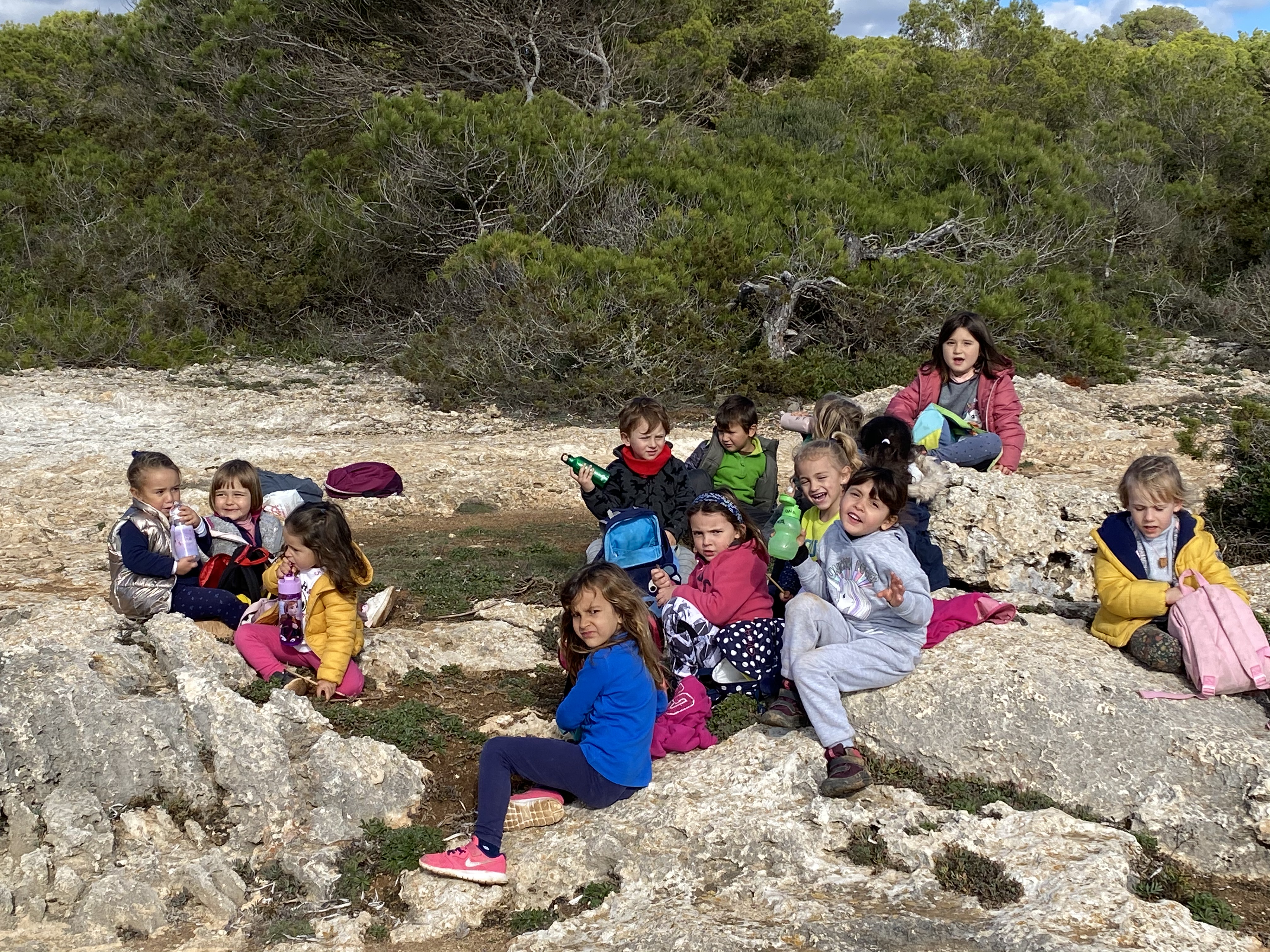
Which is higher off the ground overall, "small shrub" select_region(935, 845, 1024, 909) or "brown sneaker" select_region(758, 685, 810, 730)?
"brown sneaker" select_region(758, 685, 810, 730)

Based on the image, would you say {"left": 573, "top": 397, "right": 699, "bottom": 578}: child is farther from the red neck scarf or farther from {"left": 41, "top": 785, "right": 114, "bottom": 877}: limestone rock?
{"left": 41, "top": 785, "right": 114, "bottom": 877}: limestone rock

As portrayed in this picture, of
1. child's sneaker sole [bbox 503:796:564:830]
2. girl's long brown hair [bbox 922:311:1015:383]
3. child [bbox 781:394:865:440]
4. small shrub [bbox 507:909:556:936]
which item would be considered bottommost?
A: small shrub [bbox 507:909:556:936]

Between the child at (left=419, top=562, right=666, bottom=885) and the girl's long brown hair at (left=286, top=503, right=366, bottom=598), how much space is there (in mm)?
1106

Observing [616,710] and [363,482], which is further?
[363,482]

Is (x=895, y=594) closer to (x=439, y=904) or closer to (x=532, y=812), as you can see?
(x=532, y=812)

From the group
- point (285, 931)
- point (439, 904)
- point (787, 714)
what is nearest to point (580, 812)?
point (439, 904)

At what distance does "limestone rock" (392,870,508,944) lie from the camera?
3027mm

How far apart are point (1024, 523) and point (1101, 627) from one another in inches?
49.1

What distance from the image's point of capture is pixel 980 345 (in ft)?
18.9

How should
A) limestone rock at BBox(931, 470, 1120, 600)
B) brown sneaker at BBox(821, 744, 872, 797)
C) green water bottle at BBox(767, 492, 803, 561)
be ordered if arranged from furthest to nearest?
limestone rock at BBox(931, 470, 1120, 600) → green water bottle at BBox(767, 492, 803, 561) → brown sneaker at BBox(821, 744, 872, 797)

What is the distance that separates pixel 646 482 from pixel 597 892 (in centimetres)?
249

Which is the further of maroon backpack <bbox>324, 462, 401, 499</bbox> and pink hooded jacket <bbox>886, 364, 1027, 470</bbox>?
maroon backpack <bbox>324, 462, 401, 499</bbox>

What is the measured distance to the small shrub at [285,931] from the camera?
2.98 metres

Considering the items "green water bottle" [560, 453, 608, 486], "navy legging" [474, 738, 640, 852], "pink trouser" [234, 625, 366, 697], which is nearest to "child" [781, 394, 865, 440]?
"green water bottle" [560, 453, 608, 486]
